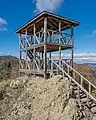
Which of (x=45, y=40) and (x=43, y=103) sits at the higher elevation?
(x=45, y=40)

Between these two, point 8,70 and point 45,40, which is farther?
point 8,70

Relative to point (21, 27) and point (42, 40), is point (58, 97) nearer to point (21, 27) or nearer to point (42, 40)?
point (42, 40)

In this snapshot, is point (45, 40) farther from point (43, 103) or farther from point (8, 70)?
point (8, 70)

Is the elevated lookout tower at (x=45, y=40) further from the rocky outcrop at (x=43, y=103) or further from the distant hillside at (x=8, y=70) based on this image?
the distant hillside at (x=8, y=70)

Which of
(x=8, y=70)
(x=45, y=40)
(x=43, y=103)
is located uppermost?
(x=45, y=40)

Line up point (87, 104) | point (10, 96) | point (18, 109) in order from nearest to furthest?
point (87, 104) → point (18, 109) → point (10, 96)

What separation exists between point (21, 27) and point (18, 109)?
31.5 feet

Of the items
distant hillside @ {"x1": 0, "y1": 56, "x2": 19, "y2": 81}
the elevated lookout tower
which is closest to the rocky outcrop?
the elevated lookout tower

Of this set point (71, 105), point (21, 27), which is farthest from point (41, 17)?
point (71, 105)

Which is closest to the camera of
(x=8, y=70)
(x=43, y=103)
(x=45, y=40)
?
(x=43, y=103)

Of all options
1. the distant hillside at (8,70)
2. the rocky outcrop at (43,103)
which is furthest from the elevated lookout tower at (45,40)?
the distant hillside at (8,70)

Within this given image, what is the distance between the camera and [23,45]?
19.1 m

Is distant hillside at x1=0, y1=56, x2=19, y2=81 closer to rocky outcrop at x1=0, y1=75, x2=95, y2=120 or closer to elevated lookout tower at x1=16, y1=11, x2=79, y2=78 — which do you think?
elevated lookout tower at x1=16, y1=11, x2=79, y2=78

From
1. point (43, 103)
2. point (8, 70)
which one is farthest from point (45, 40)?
point (8, 70)
